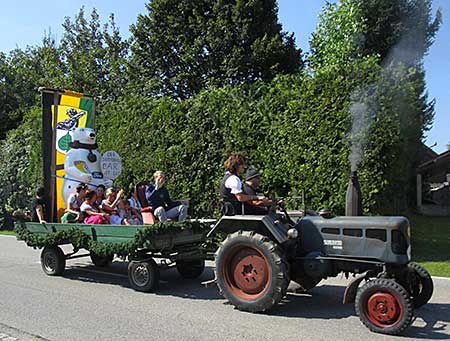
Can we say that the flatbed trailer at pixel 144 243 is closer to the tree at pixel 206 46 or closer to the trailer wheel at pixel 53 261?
the trailer wheel at pixel 53 261

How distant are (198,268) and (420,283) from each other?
3525 millimetres

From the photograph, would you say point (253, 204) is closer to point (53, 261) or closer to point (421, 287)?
point (421, 287)

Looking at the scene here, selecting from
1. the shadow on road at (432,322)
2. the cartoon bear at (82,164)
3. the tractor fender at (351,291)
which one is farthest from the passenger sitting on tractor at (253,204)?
the cartoon bear at (82,164)

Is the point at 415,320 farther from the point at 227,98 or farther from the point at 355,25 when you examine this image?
the point at 355,25

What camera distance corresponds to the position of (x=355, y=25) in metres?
15.5

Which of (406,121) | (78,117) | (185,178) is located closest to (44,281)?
(78,117)

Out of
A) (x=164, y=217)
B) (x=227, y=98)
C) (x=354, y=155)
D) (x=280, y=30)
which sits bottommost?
(x=164, y=217)

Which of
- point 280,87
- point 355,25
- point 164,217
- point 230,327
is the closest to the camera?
point 230,327

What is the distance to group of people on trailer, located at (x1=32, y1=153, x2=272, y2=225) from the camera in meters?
6.18

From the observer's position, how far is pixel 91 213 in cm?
830

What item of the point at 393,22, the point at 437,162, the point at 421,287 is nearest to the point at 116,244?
the point at 421,287

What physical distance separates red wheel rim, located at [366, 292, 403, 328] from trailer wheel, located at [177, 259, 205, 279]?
136 inches

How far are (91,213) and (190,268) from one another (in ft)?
6.44

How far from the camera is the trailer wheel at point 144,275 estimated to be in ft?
22.7
